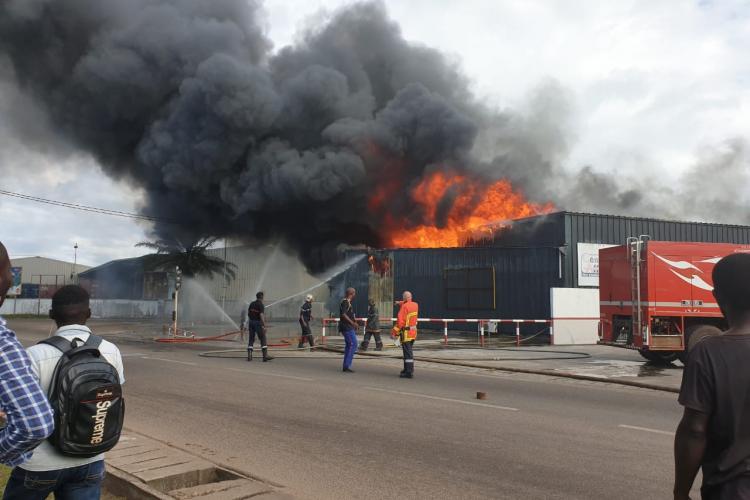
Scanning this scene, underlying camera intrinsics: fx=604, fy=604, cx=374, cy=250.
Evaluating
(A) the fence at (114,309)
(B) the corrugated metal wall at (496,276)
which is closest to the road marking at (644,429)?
(B) the corrugated metal wall at (496,276)

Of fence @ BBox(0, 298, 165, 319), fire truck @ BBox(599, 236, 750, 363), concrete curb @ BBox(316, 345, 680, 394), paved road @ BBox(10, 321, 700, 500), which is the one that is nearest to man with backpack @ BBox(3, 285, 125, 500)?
paved road @ BBox(10, 321, 700, 500)

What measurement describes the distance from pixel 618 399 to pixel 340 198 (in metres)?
24.1

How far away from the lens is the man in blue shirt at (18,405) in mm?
1882

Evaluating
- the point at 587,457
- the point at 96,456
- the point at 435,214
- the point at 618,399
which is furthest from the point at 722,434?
the point at 435,214

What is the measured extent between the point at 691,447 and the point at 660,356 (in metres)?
12.4

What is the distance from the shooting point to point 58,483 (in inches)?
94.5

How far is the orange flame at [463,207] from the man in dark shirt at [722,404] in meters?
26.3

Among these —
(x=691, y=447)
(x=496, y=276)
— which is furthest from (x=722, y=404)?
(x=496, y=276)

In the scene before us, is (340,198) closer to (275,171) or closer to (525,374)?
(275,171)

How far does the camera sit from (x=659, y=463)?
5.12 metres

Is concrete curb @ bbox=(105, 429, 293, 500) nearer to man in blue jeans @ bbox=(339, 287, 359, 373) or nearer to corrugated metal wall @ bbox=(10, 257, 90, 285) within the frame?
man in blue jeans @ bbox=(339, 287, 359, 373)

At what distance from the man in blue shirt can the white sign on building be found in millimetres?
22261

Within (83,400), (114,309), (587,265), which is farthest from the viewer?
(114,309)

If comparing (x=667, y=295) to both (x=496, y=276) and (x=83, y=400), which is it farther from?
(x=83, y=400)
